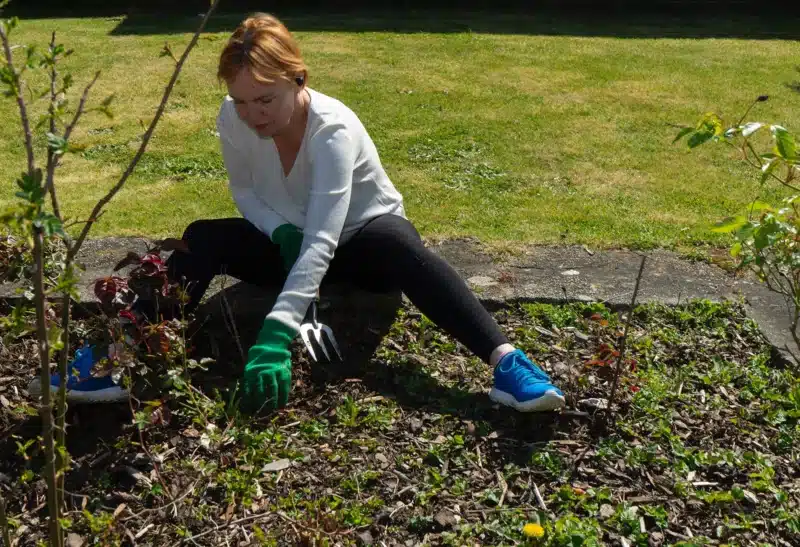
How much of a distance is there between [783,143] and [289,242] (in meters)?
1.53

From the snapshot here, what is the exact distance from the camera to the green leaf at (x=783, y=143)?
1.86 m

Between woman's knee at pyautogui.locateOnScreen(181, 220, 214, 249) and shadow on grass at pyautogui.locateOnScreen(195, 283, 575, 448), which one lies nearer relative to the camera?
shadow on grass at pyautogui.locateOnScreen(195, 283, 575, 448)

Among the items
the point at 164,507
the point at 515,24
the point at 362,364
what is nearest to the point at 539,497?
the point at 362,364

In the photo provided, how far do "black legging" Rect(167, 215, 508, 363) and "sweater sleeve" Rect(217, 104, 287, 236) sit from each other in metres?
0.06

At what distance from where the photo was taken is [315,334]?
2684 millimetres

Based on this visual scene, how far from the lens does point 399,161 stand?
204 inches

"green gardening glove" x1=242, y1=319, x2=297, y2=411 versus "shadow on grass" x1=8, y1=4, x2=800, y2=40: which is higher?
"green gardening glove" x1=242, y1=319, x2=297, y2=411

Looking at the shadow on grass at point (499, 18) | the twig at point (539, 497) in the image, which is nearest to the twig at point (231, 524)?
the twig at point (539, 497)

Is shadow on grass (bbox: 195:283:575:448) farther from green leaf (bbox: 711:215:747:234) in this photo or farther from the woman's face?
green leaf (bbox: 711:215:747:234)

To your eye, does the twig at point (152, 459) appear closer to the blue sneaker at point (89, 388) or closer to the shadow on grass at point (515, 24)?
the blue sneaker at point (89, 388)

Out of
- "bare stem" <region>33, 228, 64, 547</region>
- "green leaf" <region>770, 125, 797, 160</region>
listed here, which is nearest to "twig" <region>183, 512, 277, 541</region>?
"bare stem" <region>33, 228, 64, 547</region>

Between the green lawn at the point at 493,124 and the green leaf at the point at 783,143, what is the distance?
→ 1556 mm

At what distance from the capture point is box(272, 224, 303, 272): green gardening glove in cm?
280

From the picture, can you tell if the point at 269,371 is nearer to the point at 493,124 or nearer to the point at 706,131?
the point at 706,131
